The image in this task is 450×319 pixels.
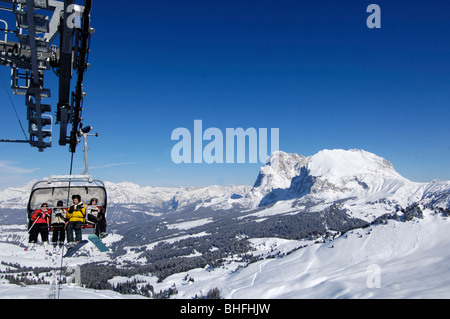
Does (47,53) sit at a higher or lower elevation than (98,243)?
higher

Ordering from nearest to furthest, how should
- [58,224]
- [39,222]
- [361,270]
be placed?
[39,222] < [58,224] < [361,270]

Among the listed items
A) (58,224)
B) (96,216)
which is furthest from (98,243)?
(58,224)

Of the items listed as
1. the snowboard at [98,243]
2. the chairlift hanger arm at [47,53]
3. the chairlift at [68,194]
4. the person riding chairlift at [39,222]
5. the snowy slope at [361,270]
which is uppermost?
the chairlift hanger arm at [47,53]

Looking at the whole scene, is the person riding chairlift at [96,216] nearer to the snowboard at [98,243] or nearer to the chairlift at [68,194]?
the chairlift at [68,194]

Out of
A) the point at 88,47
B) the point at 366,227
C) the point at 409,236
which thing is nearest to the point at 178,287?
the point at 366,227

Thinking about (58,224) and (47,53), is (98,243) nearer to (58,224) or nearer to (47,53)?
(58,224)

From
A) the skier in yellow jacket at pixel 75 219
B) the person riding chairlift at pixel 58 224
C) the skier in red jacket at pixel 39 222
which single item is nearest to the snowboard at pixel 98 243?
the skier in yellow jacket at pixel 75 219

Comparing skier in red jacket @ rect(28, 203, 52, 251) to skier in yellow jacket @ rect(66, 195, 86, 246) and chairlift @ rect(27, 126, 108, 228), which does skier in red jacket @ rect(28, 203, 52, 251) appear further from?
skier in yellow jacket @ rect(66, 195, 86, 246)

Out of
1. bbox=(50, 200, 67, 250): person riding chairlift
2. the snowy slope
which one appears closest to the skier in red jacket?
bbox=(50, 200, 67, 250): person riding chairlift

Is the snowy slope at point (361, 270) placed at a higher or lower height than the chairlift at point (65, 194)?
lower

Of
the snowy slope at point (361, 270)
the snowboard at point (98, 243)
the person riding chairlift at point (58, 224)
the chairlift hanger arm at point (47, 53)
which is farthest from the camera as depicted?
the snowy slope at point (361, 270)

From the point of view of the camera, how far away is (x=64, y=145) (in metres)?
14.6
